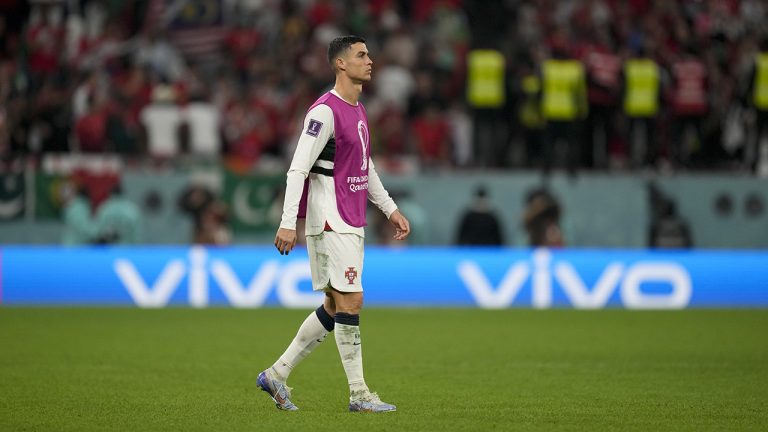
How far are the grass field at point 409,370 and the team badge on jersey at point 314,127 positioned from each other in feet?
5.52

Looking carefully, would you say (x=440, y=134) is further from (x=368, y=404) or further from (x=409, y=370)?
(x=368, y=404)

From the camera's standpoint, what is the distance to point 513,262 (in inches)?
687

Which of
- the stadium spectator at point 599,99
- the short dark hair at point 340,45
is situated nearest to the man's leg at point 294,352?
the short dark hair at point 340,45

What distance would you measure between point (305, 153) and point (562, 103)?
1169 centimetres

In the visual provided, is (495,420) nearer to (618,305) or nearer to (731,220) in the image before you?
(618,305)

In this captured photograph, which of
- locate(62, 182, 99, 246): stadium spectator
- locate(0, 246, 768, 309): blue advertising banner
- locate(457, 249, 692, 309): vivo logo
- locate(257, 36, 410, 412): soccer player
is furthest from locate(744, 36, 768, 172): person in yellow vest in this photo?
locate(257, 36, 410, 412): soccer player

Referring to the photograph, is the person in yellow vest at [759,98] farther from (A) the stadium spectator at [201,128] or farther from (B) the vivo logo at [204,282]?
(A) the stadium spectator at [201,128]

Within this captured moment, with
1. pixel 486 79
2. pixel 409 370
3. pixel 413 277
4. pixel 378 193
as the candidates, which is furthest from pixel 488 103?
pixel 378 193

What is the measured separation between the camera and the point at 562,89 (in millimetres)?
19219

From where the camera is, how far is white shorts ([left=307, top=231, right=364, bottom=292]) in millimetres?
8133

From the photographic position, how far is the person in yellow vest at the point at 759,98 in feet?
64.8

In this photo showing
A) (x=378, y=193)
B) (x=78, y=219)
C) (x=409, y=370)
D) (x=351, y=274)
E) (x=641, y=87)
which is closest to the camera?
(x=351, y=274)

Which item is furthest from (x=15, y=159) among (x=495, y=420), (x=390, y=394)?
(x=495, y=420)

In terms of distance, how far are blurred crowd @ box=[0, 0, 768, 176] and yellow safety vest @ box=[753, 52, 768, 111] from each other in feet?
0.14
